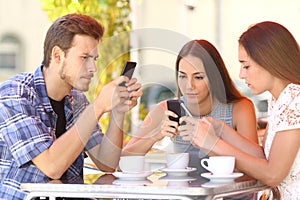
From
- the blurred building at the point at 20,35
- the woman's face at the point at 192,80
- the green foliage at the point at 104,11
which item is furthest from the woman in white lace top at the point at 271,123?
the blurred building at the point at 20,35

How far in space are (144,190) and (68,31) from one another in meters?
0.64

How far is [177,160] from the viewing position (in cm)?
192

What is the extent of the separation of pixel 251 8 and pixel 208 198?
477 centimetres

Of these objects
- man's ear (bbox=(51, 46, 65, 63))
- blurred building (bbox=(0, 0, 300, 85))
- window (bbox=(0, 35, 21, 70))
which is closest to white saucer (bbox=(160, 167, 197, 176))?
blurred building (bbox=(0, 0, 300, 85))

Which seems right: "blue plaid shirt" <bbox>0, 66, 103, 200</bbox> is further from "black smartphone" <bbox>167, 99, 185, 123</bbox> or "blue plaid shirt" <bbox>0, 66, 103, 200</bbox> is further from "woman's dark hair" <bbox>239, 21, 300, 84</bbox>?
"woman's dark hair" <bbox>239, 21, 300, 84</bbox>

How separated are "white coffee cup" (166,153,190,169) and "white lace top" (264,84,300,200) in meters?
0.24

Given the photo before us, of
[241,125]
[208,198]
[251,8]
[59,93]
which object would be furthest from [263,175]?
[251,8]

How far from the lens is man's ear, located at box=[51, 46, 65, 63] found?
2117 millimetres

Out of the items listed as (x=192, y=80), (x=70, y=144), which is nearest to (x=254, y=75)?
(x=192, y=80)

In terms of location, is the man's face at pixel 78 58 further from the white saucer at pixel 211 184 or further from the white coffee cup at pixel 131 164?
the white saucer at pixel 211 184

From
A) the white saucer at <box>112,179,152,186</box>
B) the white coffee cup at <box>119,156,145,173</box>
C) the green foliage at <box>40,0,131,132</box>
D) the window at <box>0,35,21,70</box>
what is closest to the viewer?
the white saucer at <box>112,179,152,186</box>

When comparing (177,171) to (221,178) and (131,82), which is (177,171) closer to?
(221,178)

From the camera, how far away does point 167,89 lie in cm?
204

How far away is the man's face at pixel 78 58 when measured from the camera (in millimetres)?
2096
